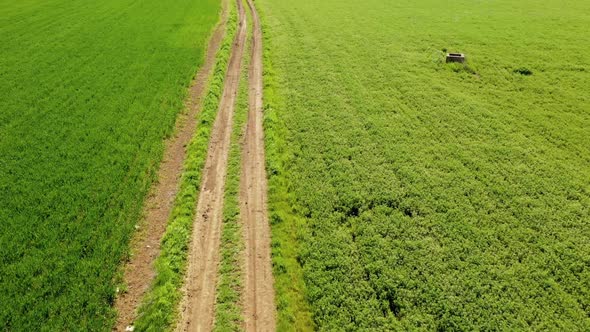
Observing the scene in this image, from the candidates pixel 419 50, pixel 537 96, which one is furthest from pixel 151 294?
pixel 419 50

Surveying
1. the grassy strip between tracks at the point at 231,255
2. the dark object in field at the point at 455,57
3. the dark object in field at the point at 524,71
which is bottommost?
the grassy strip between tracks at the point at 231,255

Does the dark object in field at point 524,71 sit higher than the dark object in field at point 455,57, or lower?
lower

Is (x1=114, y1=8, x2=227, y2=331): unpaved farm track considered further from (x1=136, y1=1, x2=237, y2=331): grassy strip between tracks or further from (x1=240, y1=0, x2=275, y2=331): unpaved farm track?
(x1=240, y1=0, x2=275, y2=331): unpaved farm track

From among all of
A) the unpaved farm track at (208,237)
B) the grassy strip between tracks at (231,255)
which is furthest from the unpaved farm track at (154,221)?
the grassy strip between tracks at (231,255)

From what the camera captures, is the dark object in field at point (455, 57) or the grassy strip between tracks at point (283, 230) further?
the dark object in field at point (455, 57)

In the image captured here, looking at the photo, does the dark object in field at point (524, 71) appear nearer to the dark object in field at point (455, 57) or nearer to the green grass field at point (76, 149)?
the dark object in field at point (455, 57)
